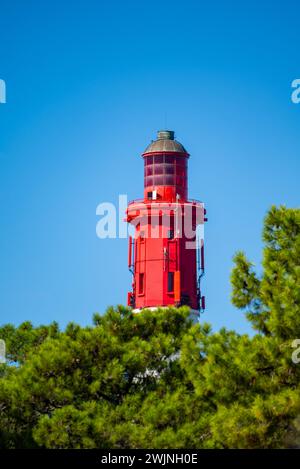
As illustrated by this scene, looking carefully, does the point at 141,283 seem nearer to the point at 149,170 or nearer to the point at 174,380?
the point at 149,170

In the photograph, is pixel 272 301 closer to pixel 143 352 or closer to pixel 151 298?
pixel 143 352

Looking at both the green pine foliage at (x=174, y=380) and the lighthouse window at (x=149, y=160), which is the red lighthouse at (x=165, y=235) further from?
the green pine foliage at (x=174, y=380)

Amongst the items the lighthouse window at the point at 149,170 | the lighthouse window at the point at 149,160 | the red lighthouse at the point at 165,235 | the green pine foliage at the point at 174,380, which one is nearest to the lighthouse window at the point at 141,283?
the red lighthouse at the point at 165,235

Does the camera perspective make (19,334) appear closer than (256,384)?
No

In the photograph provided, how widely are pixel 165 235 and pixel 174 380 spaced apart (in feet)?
104

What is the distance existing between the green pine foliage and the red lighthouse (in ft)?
96.6

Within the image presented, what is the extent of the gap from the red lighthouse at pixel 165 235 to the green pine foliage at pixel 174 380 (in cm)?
2946

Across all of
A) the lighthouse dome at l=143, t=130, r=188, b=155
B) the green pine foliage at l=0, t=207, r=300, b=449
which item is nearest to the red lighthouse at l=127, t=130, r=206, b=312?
the lighthouse dome at l=143, t=130, r=188, b=155

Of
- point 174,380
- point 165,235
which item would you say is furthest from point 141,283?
point 174,380

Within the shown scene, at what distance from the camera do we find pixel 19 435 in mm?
40188

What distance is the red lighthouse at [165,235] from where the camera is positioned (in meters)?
72.6
